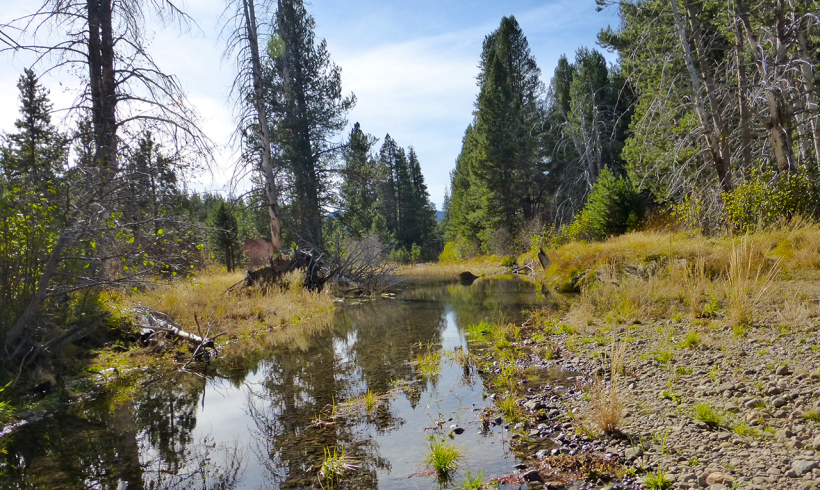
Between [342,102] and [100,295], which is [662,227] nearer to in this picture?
[342,102]

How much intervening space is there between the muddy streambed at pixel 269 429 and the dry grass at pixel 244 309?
7.33 ft

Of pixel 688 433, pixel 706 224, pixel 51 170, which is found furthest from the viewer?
pixel 706 224

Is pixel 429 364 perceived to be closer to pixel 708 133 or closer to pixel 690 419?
pixel 690 419

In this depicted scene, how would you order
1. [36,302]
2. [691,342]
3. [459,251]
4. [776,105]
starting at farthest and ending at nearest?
1. [459,251]
2. [776,105]
3. [36,302]
4. [691,342]

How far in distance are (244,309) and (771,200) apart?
13.0 metres

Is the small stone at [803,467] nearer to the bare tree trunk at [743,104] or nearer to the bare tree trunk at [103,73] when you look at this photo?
the bare tree trunk at [103,73]

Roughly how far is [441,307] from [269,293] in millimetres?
5108

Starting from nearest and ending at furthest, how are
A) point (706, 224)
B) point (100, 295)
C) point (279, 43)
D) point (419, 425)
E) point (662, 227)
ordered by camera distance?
1. point (419, 425)
2. point (100, 295)
3. point (706, 224)
4. point (662, 227)
5. point (279, 43)

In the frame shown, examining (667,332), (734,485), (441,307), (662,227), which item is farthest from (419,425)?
(662,227)

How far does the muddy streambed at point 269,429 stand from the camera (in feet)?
13.4

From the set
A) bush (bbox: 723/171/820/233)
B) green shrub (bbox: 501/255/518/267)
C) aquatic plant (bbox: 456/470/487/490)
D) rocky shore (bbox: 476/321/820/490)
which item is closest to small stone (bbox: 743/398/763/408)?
rocky shore (bbox: 476/321/820/490)

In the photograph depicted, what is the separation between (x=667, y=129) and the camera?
15.8 metres

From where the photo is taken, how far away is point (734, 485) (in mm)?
2889

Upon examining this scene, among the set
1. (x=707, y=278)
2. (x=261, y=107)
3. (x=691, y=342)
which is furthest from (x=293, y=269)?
(x=691, y=342)
